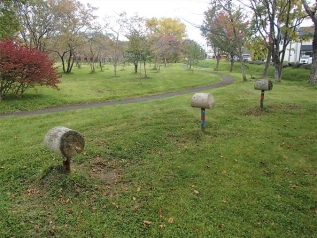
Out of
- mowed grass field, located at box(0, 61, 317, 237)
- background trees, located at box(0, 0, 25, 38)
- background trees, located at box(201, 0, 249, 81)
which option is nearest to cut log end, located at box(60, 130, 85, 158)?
mowed grass field, located at box(0, 61, 317, 237)

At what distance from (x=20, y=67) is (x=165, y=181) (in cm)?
977

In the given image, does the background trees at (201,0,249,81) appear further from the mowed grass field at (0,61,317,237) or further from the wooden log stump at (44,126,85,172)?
the wooden log stump at (44,126,85,172)

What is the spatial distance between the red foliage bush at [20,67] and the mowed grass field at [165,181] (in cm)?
428

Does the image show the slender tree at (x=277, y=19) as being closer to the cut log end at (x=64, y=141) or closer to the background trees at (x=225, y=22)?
the background trees at (x=225, y=22)

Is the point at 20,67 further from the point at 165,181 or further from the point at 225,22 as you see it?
the point at 225,22

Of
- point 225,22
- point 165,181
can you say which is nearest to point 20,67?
point 165,181

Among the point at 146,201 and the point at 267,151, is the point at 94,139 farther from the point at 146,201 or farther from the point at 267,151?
the point at 267,151

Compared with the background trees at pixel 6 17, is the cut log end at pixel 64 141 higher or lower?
lower

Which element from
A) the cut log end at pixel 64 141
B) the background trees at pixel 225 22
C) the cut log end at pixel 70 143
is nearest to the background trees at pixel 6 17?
the background trees at pixel 225 22

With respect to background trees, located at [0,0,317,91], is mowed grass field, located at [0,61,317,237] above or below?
below

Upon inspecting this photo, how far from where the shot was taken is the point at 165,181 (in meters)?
4.03

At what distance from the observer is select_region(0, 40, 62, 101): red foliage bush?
1018cm

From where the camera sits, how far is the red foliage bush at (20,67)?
33.4 feet

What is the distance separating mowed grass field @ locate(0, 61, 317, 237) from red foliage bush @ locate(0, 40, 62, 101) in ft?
14.0
